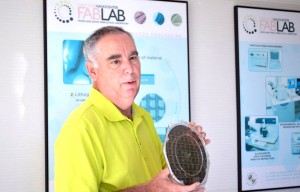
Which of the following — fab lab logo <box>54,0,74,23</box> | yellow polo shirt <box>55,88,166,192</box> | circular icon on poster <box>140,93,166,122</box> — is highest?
fab lab logo <box>54,0,74,23</box>

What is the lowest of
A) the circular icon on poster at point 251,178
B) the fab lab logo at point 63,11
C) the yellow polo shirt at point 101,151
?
the circular icon on poster at point 251,178

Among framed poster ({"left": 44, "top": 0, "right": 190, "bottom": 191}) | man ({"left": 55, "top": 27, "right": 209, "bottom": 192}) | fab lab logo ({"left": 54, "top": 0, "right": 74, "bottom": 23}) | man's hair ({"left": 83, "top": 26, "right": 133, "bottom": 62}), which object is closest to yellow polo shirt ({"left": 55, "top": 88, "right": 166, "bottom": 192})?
man ({"left": 55, "top": 27, "right": 209, "bottom": 192})

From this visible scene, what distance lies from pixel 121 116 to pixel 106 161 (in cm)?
20

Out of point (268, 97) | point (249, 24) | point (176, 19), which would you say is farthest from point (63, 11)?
point (268, 97)

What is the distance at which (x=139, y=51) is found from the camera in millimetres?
2115

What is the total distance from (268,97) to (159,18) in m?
0.95

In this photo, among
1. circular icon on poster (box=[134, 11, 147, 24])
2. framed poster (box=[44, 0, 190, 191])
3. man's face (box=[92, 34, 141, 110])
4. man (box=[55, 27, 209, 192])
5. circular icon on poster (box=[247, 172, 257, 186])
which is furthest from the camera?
circular icon on poster (box=[247, 172, 257, 186])

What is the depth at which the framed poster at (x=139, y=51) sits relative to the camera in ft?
6.29

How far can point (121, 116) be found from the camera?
1.39 meters

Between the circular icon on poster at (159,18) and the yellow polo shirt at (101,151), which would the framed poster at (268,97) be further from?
the yellow polo shirt at (101,151)

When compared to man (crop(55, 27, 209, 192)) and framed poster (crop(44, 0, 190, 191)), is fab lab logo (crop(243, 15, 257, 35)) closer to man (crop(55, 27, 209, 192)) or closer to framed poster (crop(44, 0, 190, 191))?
framed poster (crop(44, 0, 190, 191))

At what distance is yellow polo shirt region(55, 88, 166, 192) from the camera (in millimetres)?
1173

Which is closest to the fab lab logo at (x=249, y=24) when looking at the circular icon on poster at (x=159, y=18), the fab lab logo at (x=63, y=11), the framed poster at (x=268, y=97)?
the framed poster at (x=268, y=97)

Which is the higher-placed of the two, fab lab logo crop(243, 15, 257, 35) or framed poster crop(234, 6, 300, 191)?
fab lab logo crop(243, 15, 257, 35)
